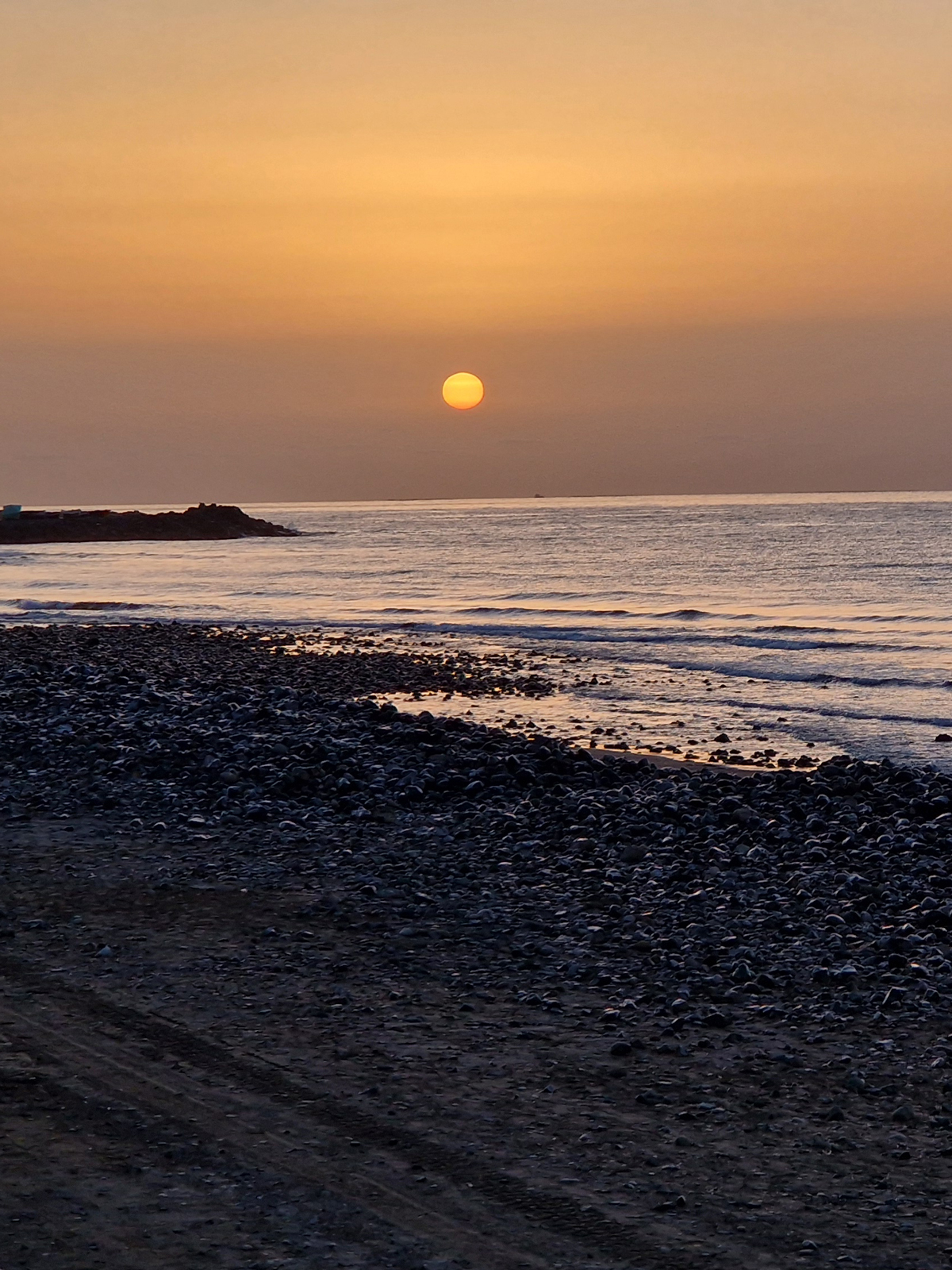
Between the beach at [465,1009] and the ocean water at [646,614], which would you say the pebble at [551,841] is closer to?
the beach at [465,1009]

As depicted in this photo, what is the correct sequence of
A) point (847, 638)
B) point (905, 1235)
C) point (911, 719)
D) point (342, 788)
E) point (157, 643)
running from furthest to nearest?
point (847, 638) → point (157, 643) → point (911, 719) → point (342, 788) → point (905, 1235)

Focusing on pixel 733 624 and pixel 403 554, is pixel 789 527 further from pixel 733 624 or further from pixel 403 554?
pixel 733 624

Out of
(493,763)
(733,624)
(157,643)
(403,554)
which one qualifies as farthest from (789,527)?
(493,763)

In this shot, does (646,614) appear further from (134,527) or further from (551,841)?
(134,527)

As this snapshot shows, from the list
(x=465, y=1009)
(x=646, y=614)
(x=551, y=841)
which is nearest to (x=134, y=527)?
(x=646, y=614)

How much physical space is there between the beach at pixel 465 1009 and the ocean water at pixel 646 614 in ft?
26.0

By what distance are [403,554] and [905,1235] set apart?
96.8 meters

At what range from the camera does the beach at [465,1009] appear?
575cm

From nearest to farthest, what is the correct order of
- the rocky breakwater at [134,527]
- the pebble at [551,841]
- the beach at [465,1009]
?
the beach at [465,1009] → the pebble at [551,841] → the rocky breakwater at [134,527]

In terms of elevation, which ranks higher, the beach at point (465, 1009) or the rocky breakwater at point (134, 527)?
the rocky breakwater at point (134, 527)

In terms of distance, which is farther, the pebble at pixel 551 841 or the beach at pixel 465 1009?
the pebble at pixel 551 841

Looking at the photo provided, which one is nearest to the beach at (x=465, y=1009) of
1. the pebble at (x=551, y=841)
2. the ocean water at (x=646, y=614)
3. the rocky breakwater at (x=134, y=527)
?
the pebble at (x=551, y=841)

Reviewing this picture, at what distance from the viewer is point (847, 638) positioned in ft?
127

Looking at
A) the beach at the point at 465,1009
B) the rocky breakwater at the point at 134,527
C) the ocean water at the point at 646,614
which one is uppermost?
the rocky breakwater at the point at 134,527
